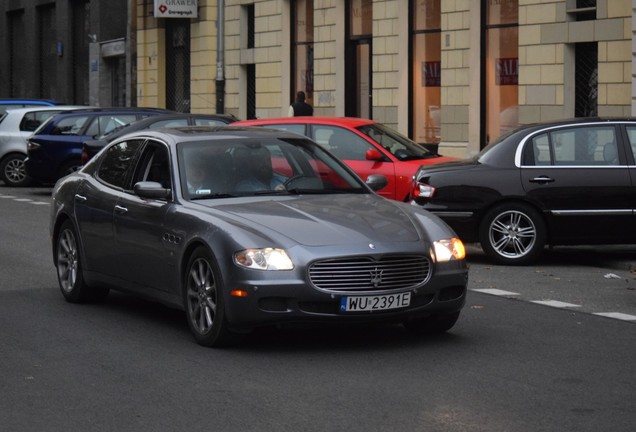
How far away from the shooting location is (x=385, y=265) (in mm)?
9211

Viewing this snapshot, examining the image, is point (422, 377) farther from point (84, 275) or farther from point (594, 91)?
point (594, 91)

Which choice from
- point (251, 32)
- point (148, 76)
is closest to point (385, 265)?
point (251, 32)

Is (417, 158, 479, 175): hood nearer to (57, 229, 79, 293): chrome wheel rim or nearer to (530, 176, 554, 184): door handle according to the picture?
(530, 176, 554, 184): door handle

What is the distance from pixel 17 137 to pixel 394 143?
12761 mm

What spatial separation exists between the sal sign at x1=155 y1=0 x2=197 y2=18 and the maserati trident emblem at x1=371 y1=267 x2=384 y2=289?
102 ft

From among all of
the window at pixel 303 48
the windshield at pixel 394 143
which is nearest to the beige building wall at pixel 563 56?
the windshield at pixel 394 143

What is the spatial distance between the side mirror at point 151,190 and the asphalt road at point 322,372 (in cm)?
96

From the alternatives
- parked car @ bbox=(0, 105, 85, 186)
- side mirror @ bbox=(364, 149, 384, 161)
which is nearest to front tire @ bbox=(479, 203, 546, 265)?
side mirror @ bbox=(364, 149, 384, 161)

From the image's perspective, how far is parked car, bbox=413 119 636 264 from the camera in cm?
1512

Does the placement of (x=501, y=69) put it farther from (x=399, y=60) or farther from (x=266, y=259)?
(x=266, y=259)

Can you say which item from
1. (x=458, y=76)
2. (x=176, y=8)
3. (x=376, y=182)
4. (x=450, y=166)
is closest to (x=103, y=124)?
(x=458, y=76)

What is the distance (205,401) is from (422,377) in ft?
4.51

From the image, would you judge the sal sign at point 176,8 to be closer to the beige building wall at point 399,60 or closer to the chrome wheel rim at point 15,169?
the beige building wall at point 399,60

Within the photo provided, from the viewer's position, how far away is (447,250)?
9.58 metres
